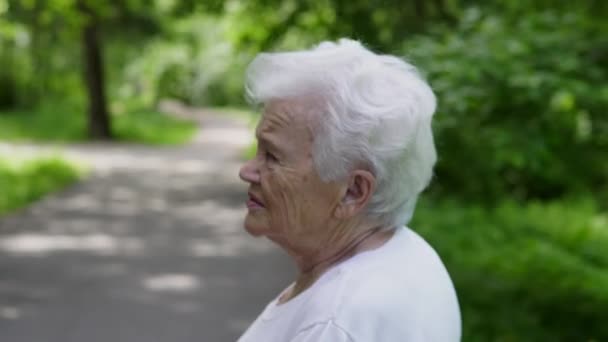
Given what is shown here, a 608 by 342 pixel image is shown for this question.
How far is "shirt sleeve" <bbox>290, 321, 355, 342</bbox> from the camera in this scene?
1718mm

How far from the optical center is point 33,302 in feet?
26.1

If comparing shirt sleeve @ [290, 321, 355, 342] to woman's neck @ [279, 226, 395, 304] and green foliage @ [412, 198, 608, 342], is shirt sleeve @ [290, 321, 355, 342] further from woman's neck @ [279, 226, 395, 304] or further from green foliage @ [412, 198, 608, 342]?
green foliage @ [412, 198, 608, 342]

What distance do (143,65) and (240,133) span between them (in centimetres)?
1108

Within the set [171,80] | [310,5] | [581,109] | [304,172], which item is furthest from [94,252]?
[171,80]

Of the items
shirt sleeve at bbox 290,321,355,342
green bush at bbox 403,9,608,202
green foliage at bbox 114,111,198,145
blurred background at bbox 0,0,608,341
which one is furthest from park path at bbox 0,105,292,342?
green foliage at bbox 114,111,198,145

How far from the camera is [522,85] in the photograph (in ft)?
19.8

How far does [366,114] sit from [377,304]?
0.34 m

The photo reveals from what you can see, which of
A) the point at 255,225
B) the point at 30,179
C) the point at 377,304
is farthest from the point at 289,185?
the point at 30,179

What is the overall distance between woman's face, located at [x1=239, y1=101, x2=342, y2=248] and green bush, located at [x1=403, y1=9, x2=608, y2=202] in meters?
3.79

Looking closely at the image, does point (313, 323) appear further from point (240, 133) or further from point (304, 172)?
point (240, 133)

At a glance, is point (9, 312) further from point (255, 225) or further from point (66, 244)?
point (255, 225)

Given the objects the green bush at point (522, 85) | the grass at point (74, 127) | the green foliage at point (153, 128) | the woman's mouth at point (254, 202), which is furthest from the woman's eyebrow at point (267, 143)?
the green foliage at point (153, 128)

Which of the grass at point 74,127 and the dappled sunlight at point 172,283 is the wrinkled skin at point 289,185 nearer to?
the dappled sunlight at point 172,283

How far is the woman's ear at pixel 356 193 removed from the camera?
190 centimetres
